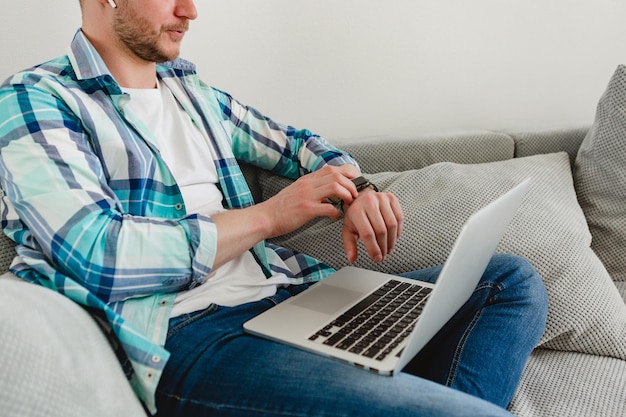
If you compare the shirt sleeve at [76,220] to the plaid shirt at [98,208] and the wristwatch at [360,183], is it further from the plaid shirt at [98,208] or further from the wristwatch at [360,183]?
the wristwatch at [360,183]

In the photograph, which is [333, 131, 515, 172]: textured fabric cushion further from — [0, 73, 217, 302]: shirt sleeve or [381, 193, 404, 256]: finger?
[0, 73, 217, 302]: shirt sleeve

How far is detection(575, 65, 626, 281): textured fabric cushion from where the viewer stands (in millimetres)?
1594

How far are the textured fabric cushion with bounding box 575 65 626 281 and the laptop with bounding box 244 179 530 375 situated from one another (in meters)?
0.65

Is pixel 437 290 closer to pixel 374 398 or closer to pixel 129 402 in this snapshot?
pixel 374 398

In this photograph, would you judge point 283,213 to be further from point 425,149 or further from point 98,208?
point 425,149

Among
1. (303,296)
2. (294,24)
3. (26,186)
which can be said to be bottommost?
(303,296)

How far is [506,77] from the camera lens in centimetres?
202

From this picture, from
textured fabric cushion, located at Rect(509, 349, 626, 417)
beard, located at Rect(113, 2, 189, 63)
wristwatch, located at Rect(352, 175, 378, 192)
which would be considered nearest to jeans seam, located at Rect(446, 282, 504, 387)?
textured fabric cushion, located at Rect(509, 349, 626, 417)

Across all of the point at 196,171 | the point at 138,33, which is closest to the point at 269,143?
the point at 196,171

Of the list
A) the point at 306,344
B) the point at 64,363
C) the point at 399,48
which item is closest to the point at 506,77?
the point at 399,48

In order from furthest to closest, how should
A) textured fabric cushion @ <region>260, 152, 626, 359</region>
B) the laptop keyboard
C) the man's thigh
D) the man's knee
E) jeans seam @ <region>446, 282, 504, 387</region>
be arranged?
textured fabric cushion @ <region>260, 152, 626, 359</region> < the man's knee < jeans seam @ <region>446, 282, 504, 387</region> < the laptop keyboard < the man's thigh

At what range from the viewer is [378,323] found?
101cm

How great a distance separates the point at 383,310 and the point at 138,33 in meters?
0.65

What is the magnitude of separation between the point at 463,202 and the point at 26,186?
87 centimetres
